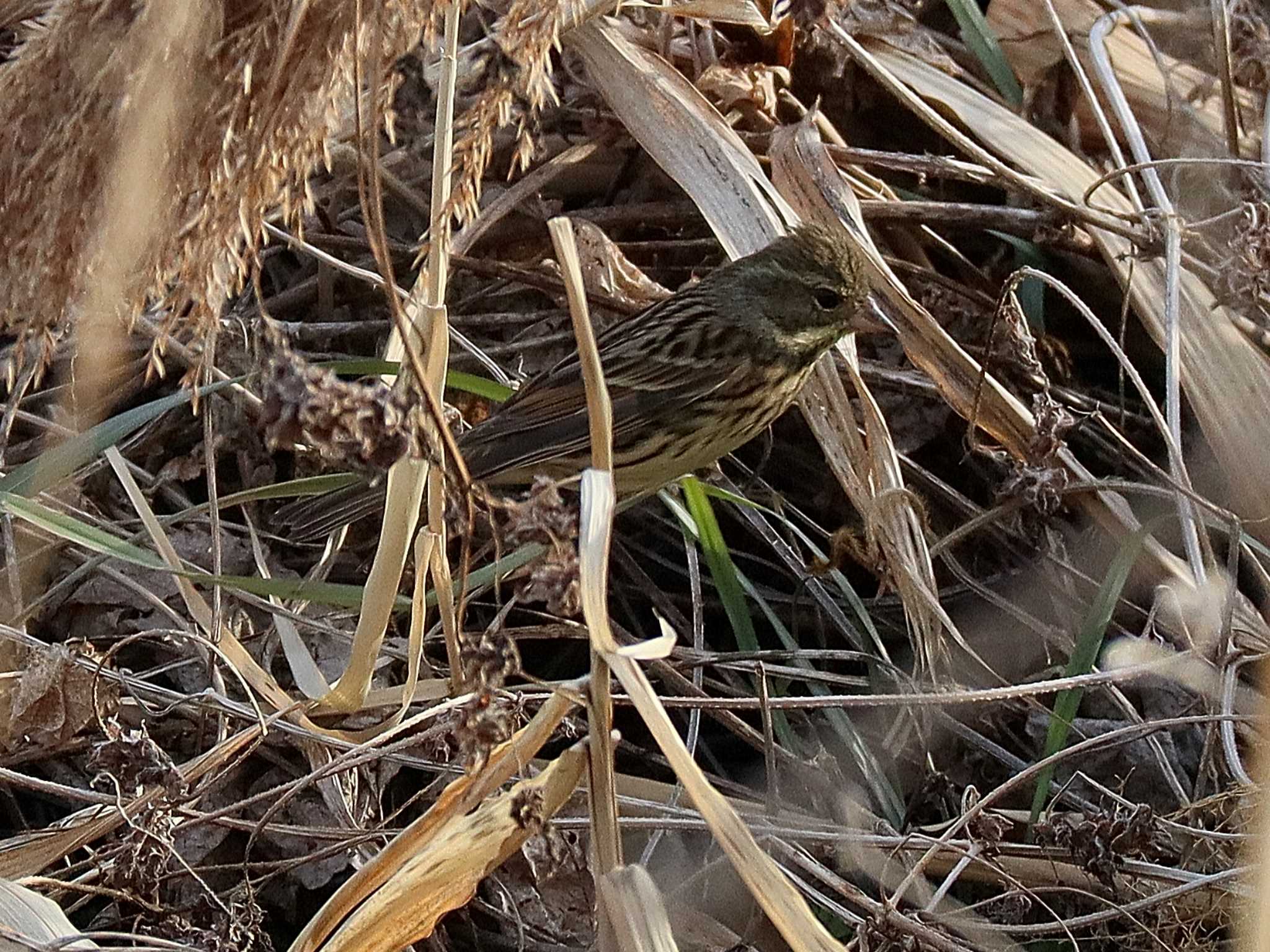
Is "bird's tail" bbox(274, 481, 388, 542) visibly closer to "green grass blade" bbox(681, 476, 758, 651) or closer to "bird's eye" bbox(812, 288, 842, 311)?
"green grass blade" bbox(681, 476, 758, 651)

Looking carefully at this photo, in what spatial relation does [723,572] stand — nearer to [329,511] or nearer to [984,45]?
[329,511]

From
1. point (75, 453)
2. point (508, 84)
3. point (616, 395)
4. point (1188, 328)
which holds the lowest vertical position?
point (616, 395)

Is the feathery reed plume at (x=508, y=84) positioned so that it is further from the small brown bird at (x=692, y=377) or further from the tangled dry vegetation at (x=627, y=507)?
the small brown bird at (x=692, y=377)

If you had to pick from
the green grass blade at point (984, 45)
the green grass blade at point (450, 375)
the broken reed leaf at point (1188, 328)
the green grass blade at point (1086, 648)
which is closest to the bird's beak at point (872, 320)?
the broken reed leaf at point (1188, 328)

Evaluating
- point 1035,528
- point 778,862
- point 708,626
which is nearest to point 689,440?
point 708,626

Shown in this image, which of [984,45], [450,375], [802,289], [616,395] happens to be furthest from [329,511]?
[984,45]

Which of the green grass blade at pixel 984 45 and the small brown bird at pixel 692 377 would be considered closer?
the small brown bird at pixel 692 377

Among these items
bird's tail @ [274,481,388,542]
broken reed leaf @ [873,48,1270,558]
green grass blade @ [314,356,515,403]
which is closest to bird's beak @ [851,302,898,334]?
broken reed leaf @ [873,48,1270,558]

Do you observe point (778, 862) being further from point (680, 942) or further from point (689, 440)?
point (689, 440)
